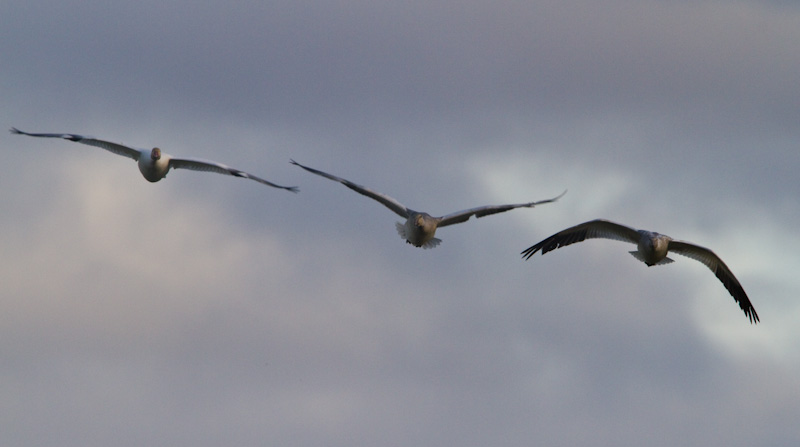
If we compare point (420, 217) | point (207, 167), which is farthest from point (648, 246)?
point (207, 167)

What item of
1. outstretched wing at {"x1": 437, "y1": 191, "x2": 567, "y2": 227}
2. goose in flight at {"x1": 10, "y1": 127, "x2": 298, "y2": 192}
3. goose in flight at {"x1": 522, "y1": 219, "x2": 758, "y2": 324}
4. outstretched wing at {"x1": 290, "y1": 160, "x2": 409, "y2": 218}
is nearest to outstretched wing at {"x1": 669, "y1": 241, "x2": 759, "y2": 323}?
goose in flight at {"x1": 522, "y1": 219, "x2": 758, "y2": 324}

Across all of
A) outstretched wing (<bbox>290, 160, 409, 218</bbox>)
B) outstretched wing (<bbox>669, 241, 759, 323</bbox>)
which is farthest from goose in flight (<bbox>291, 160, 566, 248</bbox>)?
outstretched wing (<bbox>669, 241, 759, 323</bbox>)

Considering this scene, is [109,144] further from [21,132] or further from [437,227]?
[437,227]

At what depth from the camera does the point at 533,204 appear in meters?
48.9

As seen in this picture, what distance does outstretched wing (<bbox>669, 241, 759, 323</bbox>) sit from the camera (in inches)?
1929

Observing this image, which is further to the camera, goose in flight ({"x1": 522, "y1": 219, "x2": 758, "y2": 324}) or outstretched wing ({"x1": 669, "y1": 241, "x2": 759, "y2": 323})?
outstretched wing ({"x1": 669, "y1": 241, "x2": 759, "y2": 323})

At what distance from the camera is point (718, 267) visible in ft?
167

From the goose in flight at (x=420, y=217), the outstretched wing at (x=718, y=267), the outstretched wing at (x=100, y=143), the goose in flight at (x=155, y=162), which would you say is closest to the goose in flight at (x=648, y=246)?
the outstretched wing at (x=718, y=267)

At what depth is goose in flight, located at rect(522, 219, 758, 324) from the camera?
47188 millimetres

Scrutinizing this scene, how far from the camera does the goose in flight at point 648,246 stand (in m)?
47.2

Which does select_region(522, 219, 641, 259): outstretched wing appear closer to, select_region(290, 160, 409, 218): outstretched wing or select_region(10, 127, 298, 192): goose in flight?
select_region(290, 160, 409, 218): outstretched wing

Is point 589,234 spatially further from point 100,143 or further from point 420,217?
point 100,143

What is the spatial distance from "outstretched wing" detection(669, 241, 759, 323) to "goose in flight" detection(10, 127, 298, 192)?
13.0 m

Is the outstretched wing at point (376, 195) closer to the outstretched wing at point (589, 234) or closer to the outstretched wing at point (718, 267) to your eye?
the outstretched wing at point (589, 234)
